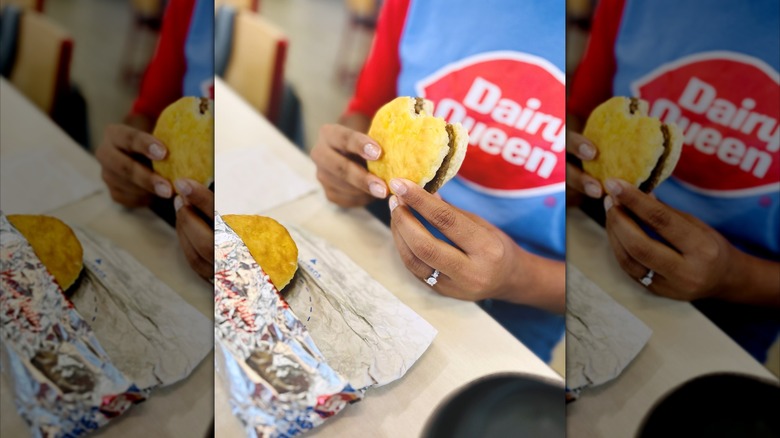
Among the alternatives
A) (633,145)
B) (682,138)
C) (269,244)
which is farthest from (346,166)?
(682,138)

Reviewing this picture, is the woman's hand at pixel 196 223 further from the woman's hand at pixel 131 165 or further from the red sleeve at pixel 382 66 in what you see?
the red sleeve at pixel 382 66

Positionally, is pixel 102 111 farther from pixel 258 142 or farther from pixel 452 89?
pixel 452 89

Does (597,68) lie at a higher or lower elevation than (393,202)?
higher

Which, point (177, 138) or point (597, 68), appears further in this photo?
point (597, 68)

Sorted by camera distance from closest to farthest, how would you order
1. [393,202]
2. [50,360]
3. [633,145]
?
[50,360]
[393,202]
[633,145]

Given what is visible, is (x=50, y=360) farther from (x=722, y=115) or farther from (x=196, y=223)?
(x=722, y=115)

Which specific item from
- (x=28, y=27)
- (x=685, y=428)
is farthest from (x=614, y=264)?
(x=28, y=27)

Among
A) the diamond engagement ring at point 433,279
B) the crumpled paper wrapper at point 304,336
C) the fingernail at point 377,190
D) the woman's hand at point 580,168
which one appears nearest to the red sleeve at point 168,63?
the crumpled paper wrapper at point 304,336
